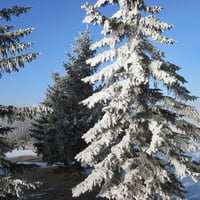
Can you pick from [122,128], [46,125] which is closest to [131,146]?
[122,128]

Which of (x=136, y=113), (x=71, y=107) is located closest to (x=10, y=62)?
(x=136, y=113)

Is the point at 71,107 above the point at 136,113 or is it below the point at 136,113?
above

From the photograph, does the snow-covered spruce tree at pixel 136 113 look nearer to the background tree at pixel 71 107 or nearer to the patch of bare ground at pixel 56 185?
the patch of bare ground at pixel 56 185

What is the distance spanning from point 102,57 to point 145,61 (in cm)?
172

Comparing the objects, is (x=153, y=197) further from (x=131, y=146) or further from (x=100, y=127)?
(x=100, y=127)

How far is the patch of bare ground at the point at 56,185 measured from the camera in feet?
91.9

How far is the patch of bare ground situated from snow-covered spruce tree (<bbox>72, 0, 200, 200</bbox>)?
10.4 m

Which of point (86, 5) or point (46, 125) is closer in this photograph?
point (86, 5)

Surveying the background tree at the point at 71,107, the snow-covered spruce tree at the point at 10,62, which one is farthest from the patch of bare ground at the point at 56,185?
the snow-covered spruce tree at the point at 10,62

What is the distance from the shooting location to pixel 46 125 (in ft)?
109

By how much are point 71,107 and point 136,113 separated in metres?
18.1

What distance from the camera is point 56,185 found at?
3241cm

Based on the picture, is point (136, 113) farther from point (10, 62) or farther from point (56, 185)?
point (56, 185)

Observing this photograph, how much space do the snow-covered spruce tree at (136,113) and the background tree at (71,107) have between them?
53.2 ft
